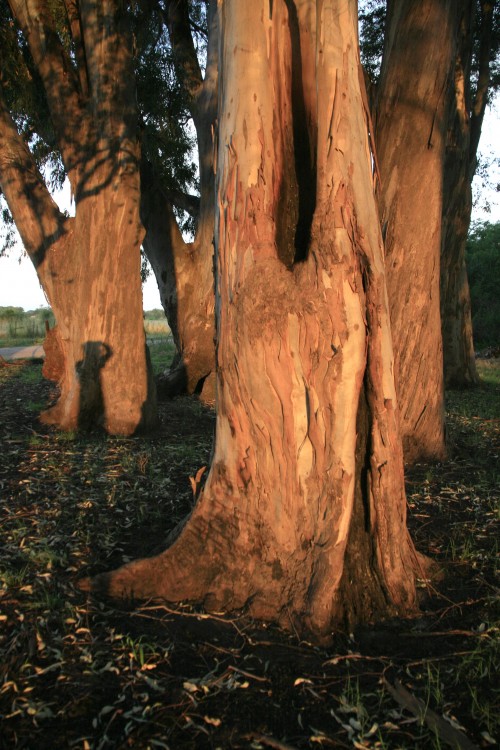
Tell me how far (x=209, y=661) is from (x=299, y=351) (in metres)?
1.47

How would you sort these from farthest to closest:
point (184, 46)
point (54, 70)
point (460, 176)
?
1. point (184, 46)
2. point (460, 176)
3. point (54, 70)

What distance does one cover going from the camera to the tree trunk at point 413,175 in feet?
19.4

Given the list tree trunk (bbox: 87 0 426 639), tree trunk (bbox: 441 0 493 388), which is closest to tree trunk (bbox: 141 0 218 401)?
tree trunk (bbox: 441 0 493 388)

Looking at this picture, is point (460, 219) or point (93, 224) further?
point (460, 219)

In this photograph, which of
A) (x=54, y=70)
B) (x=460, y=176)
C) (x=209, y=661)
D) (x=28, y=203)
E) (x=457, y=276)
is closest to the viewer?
(x=209, y=661)

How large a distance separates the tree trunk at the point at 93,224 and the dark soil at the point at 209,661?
2710 mm

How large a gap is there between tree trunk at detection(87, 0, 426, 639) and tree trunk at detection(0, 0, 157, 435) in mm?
3970

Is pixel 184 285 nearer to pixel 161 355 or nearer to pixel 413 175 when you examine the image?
pixel 413 175

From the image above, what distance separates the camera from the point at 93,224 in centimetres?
724

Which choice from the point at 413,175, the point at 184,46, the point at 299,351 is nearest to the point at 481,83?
the point at 184,46

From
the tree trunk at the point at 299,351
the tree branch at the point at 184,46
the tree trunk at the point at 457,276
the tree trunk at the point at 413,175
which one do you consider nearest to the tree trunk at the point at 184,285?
the tree branch at the point at 184,46

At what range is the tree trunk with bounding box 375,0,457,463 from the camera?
5914 mm

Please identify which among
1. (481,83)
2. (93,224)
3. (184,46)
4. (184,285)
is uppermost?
(184,46)

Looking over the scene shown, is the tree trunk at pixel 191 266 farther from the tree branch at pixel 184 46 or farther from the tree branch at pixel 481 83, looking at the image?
the tree branch at pixel 481 83
